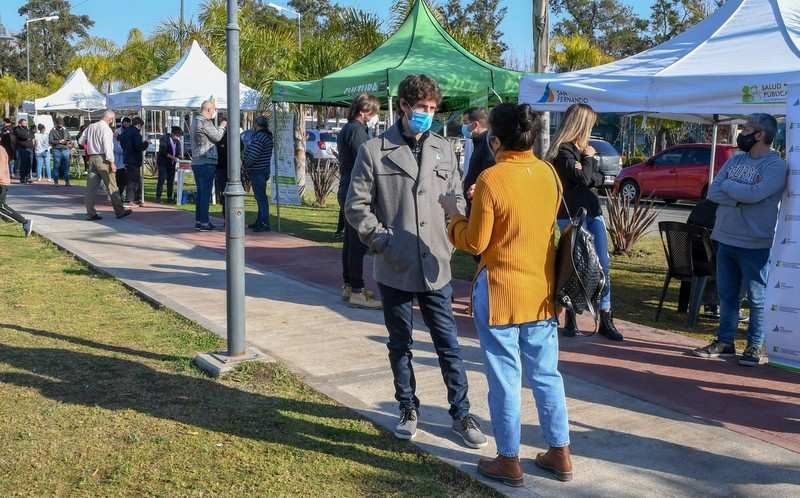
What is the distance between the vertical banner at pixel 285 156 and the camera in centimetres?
1562

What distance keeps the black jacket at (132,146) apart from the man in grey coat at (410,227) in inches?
536

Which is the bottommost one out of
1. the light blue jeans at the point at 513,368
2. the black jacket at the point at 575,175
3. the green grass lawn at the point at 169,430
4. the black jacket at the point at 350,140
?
the green grass lawn at the point at 169,430

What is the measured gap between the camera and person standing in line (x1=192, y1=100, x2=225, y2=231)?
13438 mm

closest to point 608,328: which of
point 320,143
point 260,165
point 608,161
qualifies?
point 260,165

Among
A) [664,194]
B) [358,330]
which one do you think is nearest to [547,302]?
[358,330]

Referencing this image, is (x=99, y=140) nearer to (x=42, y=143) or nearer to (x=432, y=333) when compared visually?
(x=42, y=143)

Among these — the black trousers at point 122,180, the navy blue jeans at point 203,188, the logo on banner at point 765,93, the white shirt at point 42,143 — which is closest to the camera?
the logo on banner at point 765,93

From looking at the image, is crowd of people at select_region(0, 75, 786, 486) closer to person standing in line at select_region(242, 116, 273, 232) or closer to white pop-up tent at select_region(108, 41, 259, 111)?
person standing in line at select_region(242, 116, 273, 232)

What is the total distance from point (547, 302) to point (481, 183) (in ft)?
2.14

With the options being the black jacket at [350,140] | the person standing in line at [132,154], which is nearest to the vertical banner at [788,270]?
the black jacket at [350,140]

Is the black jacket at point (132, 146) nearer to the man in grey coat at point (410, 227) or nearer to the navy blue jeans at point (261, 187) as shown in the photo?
the navy blue jeans at point (261, 187)

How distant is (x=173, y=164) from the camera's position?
1888cm

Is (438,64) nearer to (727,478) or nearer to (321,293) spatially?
(321,293)

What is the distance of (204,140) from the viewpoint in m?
13.7
